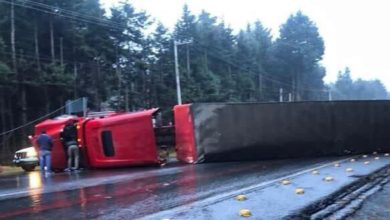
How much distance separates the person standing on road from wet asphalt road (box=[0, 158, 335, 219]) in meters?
3.62

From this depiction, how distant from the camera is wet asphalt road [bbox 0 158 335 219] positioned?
27.2 ft

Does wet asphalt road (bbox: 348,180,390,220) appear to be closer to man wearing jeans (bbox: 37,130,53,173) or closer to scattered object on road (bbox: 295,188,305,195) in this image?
scattered object on road (bbox: 295,188,305,195)

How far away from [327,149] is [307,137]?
36.9 inches

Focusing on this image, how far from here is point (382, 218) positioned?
7.37 metres

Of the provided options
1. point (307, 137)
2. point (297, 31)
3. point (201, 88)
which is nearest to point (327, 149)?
point (307, 137)

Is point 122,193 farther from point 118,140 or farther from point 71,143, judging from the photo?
point 71,143

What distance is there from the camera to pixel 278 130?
19.6 meters

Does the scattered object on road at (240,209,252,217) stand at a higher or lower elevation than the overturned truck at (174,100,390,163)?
lower

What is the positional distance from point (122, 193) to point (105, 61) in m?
43.9

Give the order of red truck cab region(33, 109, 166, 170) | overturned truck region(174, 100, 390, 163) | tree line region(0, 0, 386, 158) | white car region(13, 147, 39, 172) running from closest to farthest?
red truck cab region(33, 109, 166, 170), overturned truck region(174, 100, 390, 163), white car region(13, 147, 39, 172), tree line region(0, 0, 386, 158)

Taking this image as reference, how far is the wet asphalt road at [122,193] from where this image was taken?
8289 millimetres

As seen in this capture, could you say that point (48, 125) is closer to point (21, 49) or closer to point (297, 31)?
point (21, 49)

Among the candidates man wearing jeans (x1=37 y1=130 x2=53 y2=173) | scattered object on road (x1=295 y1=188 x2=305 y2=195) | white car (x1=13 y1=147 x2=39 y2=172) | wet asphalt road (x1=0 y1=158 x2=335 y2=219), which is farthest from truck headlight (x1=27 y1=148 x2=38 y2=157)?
scattered object on road (x1=295 y1=188 x2=305 y2=195)

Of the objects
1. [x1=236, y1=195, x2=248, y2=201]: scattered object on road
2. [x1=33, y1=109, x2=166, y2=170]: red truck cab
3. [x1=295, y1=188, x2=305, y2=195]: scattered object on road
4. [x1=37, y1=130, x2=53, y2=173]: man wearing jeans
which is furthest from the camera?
[x1=33, y1=109, x2=166, y2=170]: red truck cab
